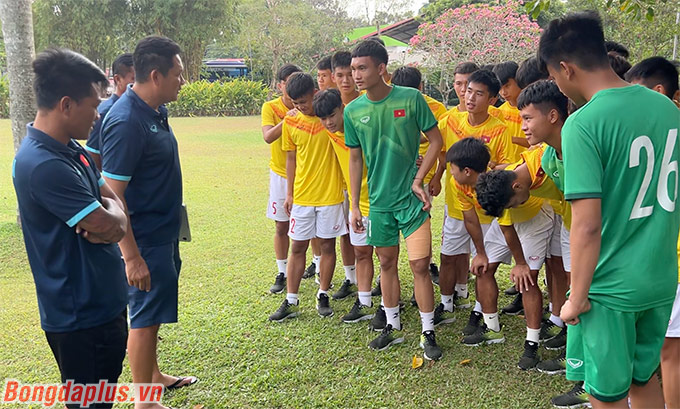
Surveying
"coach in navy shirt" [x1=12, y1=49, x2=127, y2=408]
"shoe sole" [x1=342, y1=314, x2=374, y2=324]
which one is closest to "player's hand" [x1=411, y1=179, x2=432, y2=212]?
"shoe sole" [x1=342, y1=314, x2=374, y2=324]

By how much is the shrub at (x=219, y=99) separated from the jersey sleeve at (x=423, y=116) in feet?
86.9

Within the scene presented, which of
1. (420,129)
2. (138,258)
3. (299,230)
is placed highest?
(420,129)

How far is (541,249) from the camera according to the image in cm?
390

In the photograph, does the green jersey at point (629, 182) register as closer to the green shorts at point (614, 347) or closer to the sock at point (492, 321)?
the green shorts at point (614, 347)

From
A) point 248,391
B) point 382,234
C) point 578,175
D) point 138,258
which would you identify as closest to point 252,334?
point 248,391

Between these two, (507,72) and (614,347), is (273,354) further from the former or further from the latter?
(507,72)

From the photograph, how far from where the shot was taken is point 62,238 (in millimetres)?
2367

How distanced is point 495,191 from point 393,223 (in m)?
1.05

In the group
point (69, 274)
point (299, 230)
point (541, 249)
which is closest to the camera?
point (69, 274)

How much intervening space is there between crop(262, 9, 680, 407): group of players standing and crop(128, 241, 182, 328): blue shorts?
158 cm

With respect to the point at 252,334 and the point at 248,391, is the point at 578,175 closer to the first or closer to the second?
the point at 248,391

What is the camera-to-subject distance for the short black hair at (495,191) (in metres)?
3.23

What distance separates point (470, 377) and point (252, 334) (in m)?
1.76

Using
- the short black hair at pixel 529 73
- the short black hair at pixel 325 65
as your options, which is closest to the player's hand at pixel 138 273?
the short black hair at pixel 529 73
